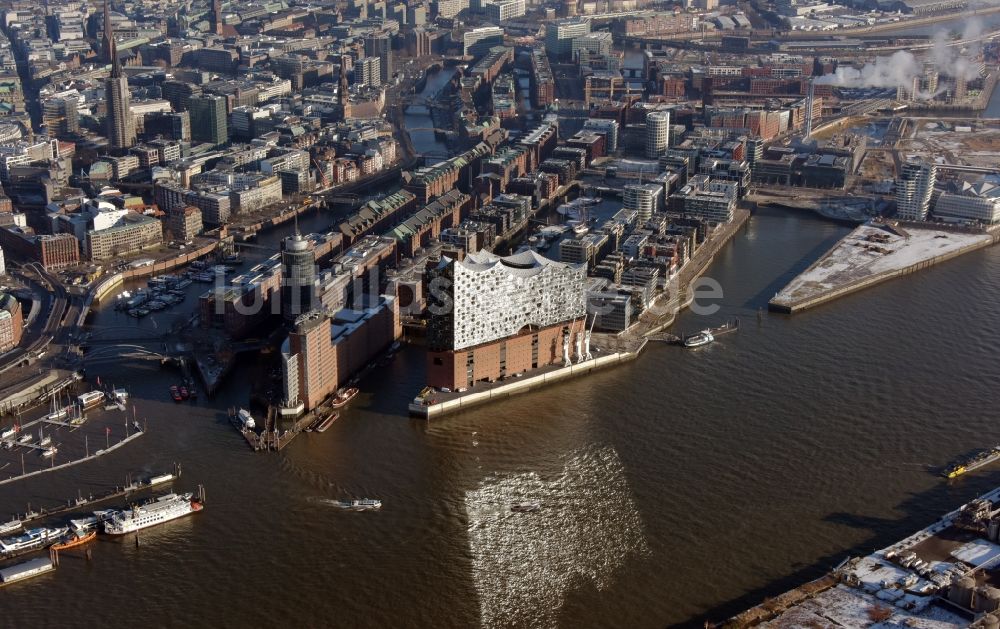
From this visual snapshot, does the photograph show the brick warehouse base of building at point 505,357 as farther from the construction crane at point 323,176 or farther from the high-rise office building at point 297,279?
the construction crane at point 323,176

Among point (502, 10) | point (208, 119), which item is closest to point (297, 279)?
point (208, 119)

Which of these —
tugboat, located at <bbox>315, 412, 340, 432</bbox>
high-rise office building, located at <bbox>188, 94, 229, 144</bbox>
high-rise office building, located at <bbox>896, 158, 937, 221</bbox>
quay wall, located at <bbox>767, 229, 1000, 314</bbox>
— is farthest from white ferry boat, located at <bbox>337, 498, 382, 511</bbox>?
high-rise office building, located at <bbox>188, 94, 229, 144</bbox>

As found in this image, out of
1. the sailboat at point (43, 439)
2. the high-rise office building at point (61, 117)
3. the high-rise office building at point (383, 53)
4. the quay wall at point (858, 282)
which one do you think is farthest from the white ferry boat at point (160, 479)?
the high-rise office building at point (383, 53)

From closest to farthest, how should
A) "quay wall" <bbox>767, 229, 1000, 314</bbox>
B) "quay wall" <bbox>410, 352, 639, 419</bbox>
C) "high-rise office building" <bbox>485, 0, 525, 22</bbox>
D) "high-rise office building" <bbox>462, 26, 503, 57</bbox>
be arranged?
"quay wall" <bbox>410, 352, 639, 419</bbox> < "quay wall" <bbox>767, 229, 1000, 314</bbox> < "high-rise office building" <bbox>462, 26, 503, 57</bbox> < "high-rise office building" <bbox>485, 0, 525, 22</bbox>

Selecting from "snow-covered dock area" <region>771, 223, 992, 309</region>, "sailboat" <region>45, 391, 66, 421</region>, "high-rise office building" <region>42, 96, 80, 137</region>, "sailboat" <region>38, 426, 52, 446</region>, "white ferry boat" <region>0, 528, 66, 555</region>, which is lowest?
"white ferry boat" <region>0, 528, 66, 555</region>

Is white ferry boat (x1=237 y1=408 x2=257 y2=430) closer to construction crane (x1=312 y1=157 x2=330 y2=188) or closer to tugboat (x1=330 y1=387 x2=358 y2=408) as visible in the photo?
tugboat (x1=330 y1=387 x2=358 y2=408)

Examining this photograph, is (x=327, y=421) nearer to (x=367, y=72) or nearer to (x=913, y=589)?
(x=913, y=589)

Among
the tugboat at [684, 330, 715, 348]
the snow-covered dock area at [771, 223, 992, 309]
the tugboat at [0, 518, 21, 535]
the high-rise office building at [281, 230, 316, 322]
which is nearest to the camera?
the tugboat at [0, 518, 21, 535]

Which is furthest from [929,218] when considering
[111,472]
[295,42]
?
[295,42]
